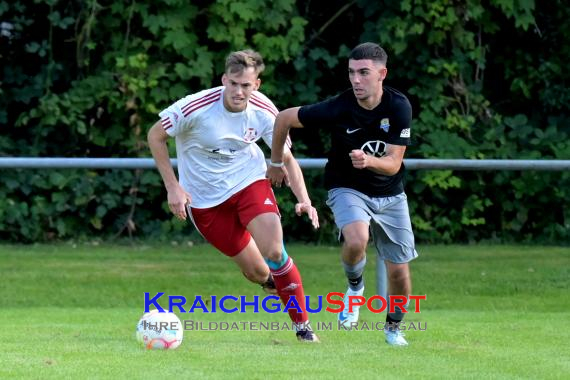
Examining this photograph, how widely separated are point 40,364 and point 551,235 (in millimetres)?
8828

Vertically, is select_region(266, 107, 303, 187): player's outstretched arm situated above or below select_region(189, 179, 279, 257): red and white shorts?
above

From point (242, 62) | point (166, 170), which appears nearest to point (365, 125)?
point (242, 62)

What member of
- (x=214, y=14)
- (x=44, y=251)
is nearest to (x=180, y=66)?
(x=214, y=14)

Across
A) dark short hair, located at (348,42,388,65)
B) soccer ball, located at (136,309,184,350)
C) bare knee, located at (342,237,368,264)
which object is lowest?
soccer ball, located at (136,309,184,350)

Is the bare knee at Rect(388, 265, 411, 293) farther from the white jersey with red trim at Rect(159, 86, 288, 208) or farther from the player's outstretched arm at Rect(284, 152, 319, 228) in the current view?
the white jersey with red trim at Rect(159, 86, 288, 208)

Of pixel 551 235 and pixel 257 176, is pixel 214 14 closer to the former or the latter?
pixel 551 235

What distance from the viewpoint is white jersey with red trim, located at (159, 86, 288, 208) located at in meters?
8.37

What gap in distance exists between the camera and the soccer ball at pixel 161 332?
7480mm

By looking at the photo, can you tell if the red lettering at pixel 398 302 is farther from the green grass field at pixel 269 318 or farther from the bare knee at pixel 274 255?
the bare knee at pixel 274 255

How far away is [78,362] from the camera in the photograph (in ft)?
22.3

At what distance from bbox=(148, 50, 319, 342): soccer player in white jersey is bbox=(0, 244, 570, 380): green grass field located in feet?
1.65

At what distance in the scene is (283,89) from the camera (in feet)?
48.6

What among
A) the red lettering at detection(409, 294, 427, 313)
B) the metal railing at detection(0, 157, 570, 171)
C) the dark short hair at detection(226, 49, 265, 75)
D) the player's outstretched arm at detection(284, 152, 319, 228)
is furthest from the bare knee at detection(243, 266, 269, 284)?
the red lettering at detection(409, 294, 427, 313)

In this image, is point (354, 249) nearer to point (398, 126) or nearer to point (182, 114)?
point (398, 126)
